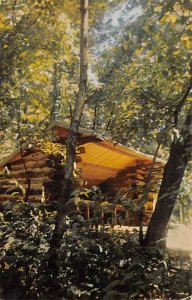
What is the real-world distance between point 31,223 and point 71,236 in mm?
702

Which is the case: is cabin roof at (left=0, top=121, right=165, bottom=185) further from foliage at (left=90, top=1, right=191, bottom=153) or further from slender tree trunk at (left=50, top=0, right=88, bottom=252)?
slender tree trunk at (left=50, top=0, right=88, bottom=252)

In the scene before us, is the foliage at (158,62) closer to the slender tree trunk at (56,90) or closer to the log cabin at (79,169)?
the log cabin at (79,169)

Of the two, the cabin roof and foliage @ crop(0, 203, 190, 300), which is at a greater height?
the cabin roof

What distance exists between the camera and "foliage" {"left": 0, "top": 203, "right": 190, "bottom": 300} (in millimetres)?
4355

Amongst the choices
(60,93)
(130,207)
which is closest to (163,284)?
(130,207)

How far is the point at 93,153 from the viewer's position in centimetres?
1036

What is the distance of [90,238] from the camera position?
16.6 feet

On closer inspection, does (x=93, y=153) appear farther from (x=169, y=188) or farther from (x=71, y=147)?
(x=71, y=147)

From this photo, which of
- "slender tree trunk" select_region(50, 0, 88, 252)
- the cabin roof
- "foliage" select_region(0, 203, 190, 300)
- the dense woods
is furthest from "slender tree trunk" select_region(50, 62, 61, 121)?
"foliage" select_region(0, 203, 190, 300)

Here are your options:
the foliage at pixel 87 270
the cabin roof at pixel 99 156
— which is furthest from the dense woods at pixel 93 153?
the cabin roof at pixel 99 156

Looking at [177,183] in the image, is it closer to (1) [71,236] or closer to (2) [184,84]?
(2) [184,84]

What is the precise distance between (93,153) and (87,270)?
601 cm

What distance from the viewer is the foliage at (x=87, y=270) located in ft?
14.3

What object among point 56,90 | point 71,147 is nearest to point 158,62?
point 71,147
